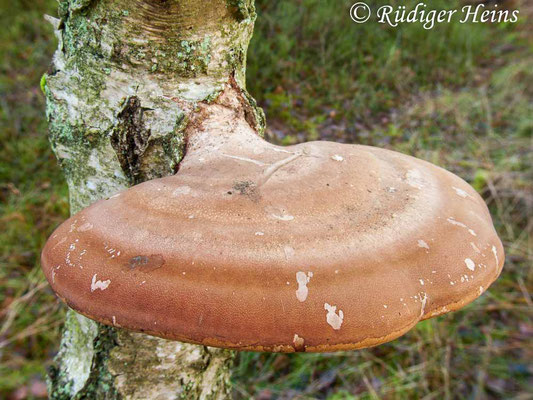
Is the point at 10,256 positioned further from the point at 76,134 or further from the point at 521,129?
the point at 521,129

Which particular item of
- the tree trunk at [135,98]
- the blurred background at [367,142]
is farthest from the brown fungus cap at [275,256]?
the blurred background at [367,142]

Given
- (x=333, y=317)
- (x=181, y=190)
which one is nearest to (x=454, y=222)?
(x=333, y=317)

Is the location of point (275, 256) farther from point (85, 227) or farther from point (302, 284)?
point (85, 227)

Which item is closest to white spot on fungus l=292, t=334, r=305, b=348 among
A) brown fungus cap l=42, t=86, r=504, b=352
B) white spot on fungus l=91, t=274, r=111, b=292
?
brown fungus cap l=42, t=86, r=504, b=352

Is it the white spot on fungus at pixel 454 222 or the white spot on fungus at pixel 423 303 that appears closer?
the white spot on fungus at pixel 423 303

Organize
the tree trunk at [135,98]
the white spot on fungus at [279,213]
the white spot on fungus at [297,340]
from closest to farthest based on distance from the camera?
1. the white spot on fungus at [297,340]
2. the white spot on fungus at [279,213]
3. the tree trunk at [135,98]

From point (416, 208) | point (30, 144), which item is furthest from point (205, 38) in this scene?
point (30, 144)

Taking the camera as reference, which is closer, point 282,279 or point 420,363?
point 282,279

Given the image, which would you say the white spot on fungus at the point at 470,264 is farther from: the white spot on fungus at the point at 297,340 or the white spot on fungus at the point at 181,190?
the white spot on fungus at the point at 181,190
